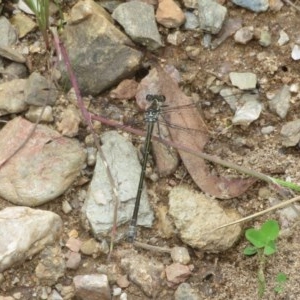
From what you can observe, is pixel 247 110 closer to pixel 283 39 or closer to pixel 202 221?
pixel 283 39

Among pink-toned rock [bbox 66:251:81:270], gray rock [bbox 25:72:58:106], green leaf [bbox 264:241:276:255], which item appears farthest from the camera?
gray rock [bbox 25:72:58:106]

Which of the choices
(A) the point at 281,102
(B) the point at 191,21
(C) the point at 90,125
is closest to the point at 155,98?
(C) the point at 90,125

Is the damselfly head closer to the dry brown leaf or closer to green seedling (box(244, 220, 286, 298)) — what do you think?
the dry brown leaf

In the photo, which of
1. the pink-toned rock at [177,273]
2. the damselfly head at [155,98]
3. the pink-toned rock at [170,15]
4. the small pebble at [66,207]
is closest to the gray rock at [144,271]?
the pink-toned rock at [177,273]

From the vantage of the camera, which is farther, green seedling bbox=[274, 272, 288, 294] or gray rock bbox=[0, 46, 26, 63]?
gray rock bbox=[0, 46, 26, 63]

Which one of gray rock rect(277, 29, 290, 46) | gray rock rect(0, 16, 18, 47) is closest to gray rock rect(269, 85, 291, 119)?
gray rock rect(277, 29, 290, 46)

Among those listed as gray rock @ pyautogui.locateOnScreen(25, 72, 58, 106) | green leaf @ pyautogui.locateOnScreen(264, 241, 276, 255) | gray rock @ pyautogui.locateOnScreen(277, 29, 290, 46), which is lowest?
green leaf @ pyautogui.locateOnScreen(264, 241, 276, 255)

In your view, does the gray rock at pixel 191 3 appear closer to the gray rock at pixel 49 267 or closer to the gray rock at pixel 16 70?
the gray rock at pixel 16 70

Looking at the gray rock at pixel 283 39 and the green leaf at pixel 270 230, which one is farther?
the gray rock at pixel 283 39
